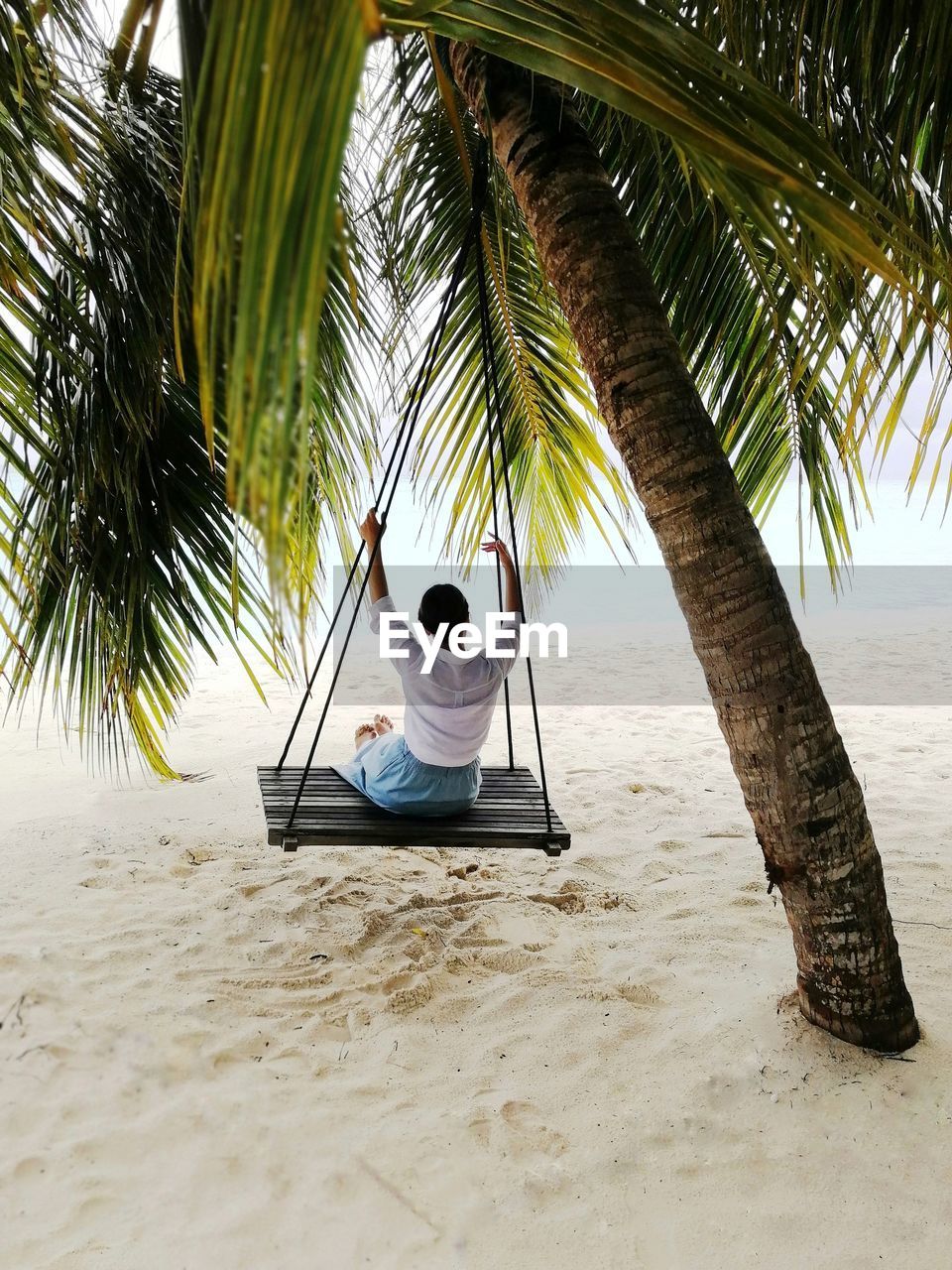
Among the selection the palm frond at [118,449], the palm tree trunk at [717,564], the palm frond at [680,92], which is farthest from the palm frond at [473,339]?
the palm frond at [680,92]

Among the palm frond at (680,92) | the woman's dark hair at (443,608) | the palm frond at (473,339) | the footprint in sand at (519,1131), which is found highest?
the palm frond at (473,339)

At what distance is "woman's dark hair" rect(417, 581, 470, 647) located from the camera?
2852 millimetres

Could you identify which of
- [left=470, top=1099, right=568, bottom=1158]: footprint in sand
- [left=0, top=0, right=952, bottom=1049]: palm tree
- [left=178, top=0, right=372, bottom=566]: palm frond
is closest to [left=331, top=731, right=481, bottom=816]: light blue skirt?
[left=0, top=0, right=952, bottom=1049]: palm tree

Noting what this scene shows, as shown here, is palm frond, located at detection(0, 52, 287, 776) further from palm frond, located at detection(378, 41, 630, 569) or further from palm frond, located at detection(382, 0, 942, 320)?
palm frond, located at detection(382, 0, 942, 320)

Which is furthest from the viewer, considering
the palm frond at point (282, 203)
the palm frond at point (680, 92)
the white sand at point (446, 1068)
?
the white sand at point (446, 1068)

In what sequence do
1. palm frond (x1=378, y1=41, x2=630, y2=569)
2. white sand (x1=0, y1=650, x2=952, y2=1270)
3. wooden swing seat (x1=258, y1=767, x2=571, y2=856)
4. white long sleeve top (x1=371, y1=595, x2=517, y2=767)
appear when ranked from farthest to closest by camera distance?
palm frond (x1=378, y1=41, x2=630, y2=569), white long sleeve top (x1=371, y1=595, x2=517, y2=767), wooden swing seat (x1=258, y1=767, x2=571, y2=856), white sand (x1=0, y1=650, x2=952, y2=1270)

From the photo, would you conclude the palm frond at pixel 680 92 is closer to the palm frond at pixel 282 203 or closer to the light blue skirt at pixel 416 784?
the palm frond at pixel 282 203

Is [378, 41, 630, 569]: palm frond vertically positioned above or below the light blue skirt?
above

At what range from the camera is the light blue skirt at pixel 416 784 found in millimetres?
2885

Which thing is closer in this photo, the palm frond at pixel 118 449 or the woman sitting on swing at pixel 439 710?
the palm frond at pixel 118 449

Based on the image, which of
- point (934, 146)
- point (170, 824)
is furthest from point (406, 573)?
point (934, 146)

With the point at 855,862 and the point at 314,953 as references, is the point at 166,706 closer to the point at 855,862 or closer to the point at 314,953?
the point at 314,953

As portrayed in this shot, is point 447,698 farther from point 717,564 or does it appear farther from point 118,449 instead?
point 118,449

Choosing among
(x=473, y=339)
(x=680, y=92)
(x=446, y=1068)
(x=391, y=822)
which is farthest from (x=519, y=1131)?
(x=473, y=339)
